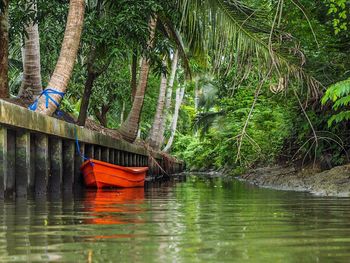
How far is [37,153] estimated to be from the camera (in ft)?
33.6

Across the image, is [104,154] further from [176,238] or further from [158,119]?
[176,238]

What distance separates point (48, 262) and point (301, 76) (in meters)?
9.13

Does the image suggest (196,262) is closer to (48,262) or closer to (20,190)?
(48,262)

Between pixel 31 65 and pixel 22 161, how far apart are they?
4.56 metres

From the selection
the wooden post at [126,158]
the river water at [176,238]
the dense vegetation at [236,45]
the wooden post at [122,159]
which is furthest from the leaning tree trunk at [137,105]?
the river water at [176,238]

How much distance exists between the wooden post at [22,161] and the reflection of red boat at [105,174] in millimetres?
3088

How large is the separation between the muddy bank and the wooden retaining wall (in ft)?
14.7

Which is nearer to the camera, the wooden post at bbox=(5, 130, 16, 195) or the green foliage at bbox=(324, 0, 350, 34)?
the wooden post at bbox=(5, 130, 16, 195)

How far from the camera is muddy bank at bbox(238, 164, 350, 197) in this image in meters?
9.91

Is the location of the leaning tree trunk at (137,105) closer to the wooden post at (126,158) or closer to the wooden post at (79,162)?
the wooden post at (126,158)

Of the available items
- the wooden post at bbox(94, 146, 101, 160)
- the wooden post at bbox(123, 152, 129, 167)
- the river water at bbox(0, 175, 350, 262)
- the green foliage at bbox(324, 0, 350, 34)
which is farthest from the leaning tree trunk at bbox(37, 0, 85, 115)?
the wooden post at bbox(123, 152, 129, 167)

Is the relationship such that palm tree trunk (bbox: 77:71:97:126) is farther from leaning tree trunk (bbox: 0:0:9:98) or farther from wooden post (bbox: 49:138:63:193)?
wooden post (bbox: 49:138:63:193)

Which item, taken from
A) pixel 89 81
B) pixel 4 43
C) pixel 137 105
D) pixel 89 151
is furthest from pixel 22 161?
pixel 137 105

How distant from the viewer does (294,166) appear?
595 inches
